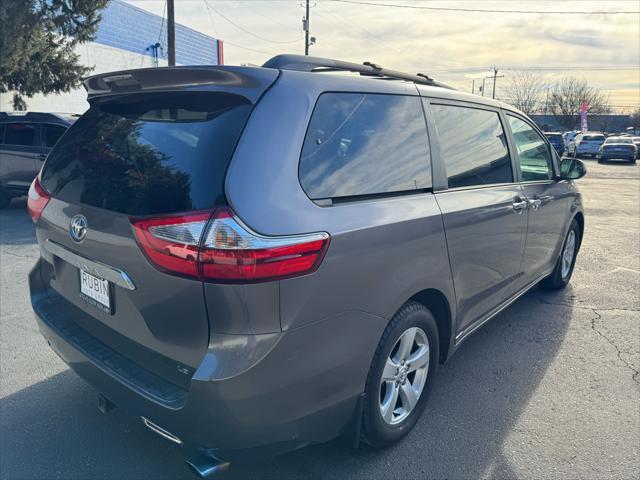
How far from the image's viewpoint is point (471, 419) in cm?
303

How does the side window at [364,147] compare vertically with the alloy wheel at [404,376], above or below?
above

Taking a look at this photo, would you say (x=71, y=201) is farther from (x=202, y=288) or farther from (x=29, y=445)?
(x=29, y=445)

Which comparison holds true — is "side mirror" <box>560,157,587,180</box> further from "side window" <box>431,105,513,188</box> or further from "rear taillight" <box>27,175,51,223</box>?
"rear taillight" <box>27,175,51,223</box>

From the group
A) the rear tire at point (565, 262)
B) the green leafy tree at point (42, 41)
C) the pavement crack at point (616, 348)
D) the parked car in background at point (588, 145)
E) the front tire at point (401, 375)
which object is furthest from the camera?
the parked car in background at point (588, 145)

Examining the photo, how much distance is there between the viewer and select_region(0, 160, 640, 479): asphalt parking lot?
2.57 m

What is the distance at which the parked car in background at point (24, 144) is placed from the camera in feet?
30.8

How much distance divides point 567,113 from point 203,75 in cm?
7919

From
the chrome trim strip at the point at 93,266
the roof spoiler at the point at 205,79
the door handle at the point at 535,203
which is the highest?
the roof spoiler at the point at 205,79

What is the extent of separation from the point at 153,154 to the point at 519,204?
2.66 meters

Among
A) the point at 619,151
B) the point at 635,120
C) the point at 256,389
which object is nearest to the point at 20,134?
the point at 256,389

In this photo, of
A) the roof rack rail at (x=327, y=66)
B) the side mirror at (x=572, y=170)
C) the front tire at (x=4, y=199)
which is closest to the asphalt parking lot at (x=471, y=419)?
the side mirror at (x=572, y=170)

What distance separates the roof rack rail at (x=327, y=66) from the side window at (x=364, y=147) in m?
0.20

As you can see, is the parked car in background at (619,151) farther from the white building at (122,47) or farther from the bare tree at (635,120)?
the bare tree at (635,120)

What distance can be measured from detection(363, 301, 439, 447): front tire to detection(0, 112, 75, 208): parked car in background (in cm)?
870
